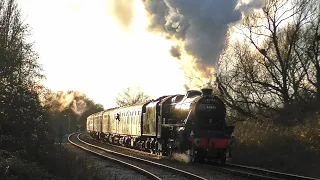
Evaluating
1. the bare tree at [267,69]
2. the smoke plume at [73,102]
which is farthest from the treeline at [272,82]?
the smoke plume at [73,102]

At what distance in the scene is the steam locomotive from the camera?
19.3m

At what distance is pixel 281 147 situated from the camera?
69.4ft

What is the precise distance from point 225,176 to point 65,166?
6.46m

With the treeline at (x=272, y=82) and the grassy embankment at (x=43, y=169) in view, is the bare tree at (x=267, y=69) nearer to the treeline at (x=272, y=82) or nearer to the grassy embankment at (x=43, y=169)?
the treeline at (x=272, y=82)

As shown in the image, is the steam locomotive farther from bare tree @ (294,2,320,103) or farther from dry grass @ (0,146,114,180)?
bare tree @ (294,2,320,103)

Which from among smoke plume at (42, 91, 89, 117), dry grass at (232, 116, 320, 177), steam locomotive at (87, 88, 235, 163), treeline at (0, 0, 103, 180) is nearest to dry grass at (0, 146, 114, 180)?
treeline at (0, 0, 103, 180)

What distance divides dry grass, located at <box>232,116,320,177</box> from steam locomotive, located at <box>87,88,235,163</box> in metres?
2.39

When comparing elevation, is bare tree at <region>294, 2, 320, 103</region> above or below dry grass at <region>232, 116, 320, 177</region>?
above

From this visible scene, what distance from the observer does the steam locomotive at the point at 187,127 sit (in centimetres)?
1931

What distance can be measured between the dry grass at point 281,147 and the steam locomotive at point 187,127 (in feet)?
7.83

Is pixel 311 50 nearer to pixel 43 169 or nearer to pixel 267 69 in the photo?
pixel 267 69

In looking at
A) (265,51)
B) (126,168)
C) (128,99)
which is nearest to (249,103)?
(265,51)

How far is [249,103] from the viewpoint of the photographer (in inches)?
1121

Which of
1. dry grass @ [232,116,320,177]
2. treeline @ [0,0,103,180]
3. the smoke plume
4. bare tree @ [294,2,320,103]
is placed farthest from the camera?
the smoke plume
